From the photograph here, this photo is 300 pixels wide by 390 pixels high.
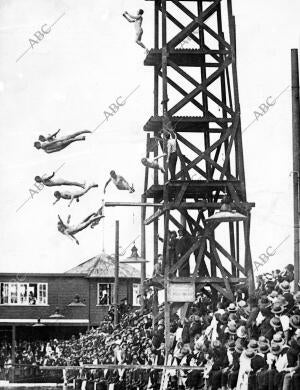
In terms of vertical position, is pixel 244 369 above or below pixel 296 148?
below

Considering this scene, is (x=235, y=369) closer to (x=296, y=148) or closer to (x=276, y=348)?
(x=276, y=348)

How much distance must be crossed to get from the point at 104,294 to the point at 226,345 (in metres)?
45.2

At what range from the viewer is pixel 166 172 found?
24609mm

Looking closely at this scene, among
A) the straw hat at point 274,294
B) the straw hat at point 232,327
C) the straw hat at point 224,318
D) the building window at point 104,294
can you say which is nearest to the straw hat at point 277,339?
the straw hat at point 274,294

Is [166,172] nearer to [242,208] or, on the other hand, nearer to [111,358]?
[242,208]

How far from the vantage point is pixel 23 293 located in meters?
62.0

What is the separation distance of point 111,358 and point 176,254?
6.09 metres

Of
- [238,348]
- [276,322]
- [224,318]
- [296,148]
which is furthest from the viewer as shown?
[224,318]

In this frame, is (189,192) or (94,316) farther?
(94,316)

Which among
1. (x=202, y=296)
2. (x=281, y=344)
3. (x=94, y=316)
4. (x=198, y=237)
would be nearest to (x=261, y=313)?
(x=281, y=344)

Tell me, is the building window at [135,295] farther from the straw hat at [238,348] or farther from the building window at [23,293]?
the straw hat at [238,348]

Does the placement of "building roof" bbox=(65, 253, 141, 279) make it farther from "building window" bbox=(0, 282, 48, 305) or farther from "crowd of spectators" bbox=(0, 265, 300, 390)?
"crowd of spectators" bbox=(0, 265, 300, 390)

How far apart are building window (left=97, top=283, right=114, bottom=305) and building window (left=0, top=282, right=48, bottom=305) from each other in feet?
11.6

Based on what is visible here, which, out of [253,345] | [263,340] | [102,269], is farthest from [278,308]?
[102,269]
